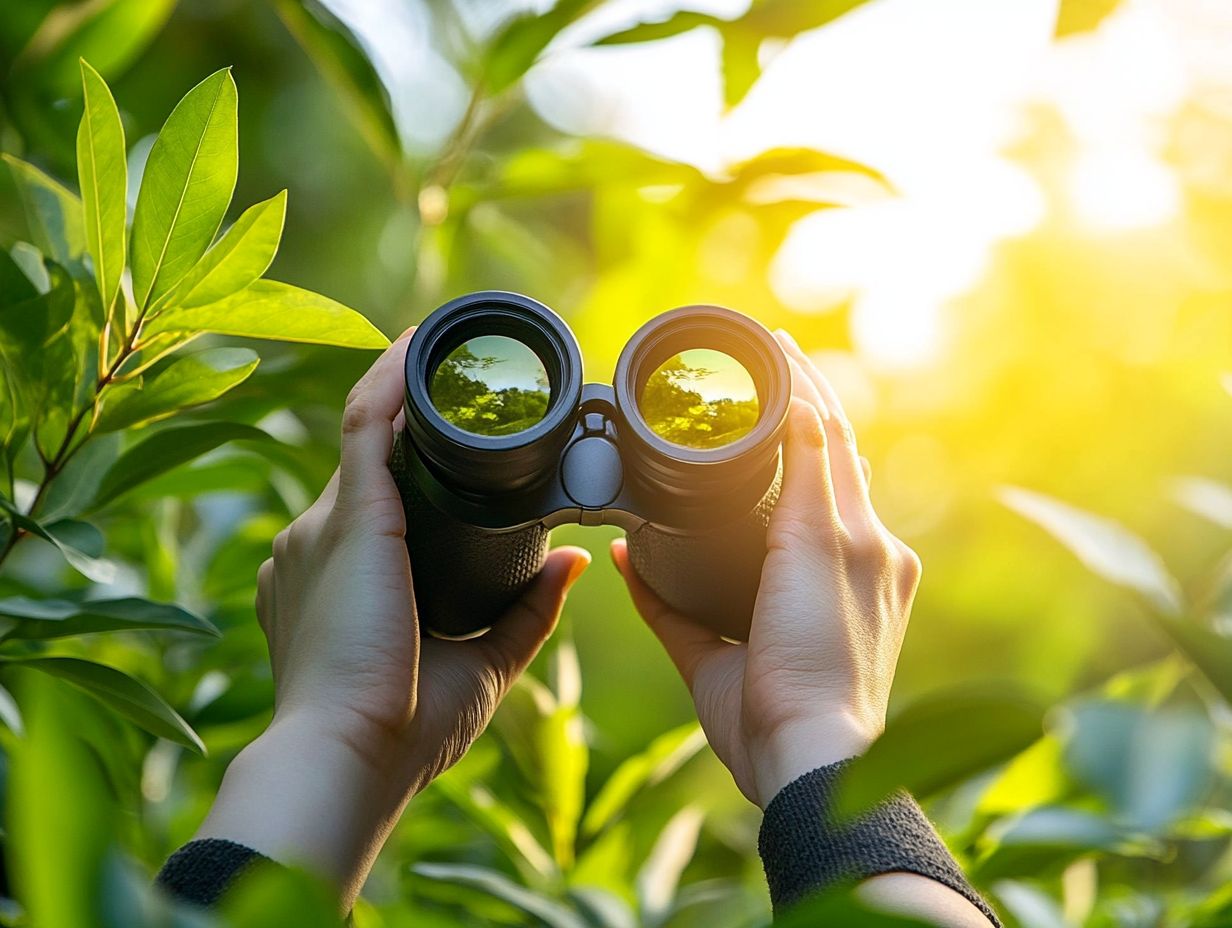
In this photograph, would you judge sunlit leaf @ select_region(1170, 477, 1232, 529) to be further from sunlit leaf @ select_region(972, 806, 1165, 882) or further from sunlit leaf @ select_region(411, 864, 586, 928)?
sunlit leaf @ select_region(411, 864, 586, 928)

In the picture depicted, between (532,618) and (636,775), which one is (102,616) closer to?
(532,618)

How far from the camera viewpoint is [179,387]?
0.65m

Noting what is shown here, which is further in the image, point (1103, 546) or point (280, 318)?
point (1103, 546)

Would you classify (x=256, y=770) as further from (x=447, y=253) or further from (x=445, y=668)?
(x=447, y=253)

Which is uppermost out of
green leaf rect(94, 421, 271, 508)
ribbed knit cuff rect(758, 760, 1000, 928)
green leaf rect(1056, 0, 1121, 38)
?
green leaf rect(1056, 0, 1121, 38)

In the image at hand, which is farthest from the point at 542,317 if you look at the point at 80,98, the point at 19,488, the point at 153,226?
the point at 80,98

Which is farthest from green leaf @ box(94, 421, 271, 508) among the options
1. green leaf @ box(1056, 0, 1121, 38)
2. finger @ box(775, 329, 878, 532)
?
green leaf @ box(1056, 0, 1121, 38)

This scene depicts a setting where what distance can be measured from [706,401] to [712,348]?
4 cm

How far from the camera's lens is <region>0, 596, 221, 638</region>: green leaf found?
642mm

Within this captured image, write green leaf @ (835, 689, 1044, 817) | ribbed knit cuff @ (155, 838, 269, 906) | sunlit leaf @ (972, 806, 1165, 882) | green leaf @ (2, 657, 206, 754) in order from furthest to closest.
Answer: sunlit leaf @ (972, 806, 1165, 882) → green leaf @ (2, 657, 206, 754) → ribbed knit cuff @ (155, 838, 269, 906) → green leaf @ (835, 689, 1044, 817)

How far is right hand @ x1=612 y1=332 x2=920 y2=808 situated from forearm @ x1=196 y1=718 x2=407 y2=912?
278 millimetres

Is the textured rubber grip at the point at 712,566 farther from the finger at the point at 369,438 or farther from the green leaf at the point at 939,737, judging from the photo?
the green leaf at the point at 939,737

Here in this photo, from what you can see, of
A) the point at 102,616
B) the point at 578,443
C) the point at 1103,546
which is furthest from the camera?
the point at 578,443

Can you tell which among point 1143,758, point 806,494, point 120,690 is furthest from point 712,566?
point 120,690
